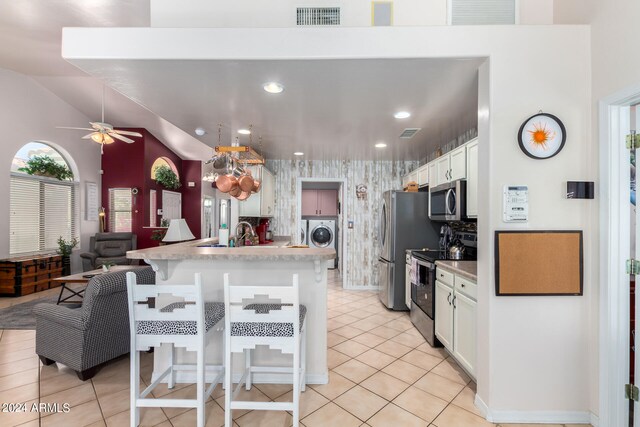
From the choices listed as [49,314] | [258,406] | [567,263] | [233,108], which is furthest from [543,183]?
[49,314]

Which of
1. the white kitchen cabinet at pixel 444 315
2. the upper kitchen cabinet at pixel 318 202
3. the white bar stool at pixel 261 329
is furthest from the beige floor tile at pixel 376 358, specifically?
the upper kitchen cabinet at pixel 318 202

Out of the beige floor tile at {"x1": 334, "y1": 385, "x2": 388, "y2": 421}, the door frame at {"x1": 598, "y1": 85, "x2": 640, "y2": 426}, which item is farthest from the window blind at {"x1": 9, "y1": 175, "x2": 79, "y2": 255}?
the door frame at {"x1": 598, "y1": 85, "x2": 640, "y2": 426}

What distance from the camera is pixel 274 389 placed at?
7.71 ft

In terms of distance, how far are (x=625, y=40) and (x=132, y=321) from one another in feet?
10.5

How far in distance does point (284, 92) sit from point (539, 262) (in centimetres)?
217

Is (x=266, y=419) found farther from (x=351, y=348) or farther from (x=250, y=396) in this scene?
(x=351, y=348)

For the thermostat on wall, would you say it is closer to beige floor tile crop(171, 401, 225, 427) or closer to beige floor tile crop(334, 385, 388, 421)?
beige floor tile crop(334, 385, 388, 421)

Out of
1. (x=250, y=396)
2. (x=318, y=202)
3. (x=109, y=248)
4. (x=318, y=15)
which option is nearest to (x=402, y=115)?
(x=318, y=15)

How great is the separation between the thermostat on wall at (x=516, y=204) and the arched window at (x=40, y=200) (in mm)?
7303

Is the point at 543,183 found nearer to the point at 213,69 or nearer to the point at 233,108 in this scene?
the point at 213,69

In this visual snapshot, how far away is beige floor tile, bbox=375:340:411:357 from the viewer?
3.00m

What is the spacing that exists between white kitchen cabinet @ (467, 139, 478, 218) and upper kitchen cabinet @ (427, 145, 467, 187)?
0.26 feet

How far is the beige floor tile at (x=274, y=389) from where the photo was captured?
7.44 feet

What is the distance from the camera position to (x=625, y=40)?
5.65ft
